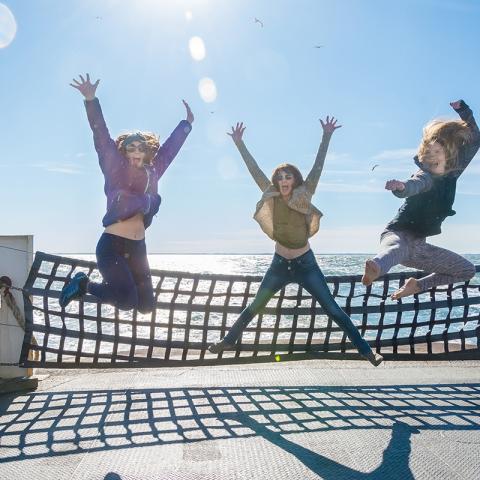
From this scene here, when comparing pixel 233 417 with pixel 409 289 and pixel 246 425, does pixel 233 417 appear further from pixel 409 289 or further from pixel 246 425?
pixel 409 289

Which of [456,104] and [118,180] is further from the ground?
[456,104]

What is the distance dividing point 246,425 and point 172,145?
2.38 meters

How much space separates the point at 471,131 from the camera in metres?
4.34

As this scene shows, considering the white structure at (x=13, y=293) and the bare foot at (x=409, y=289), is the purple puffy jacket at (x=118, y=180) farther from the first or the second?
the bare foot at (x=409, y=289)

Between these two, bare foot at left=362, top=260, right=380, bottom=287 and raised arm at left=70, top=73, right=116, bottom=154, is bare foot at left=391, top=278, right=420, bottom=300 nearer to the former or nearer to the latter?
bare foot at left=362, top=260, right=380, bottom=287

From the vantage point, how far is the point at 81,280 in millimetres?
4453

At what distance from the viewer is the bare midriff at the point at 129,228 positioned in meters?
4.31

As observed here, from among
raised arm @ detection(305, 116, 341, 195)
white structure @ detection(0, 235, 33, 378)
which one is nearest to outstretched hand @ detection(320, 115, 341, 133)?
raised arm @ detection(305, 116, 341, 195)

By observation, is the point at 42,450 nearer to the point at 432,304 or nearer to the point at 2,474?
the point at 2,474

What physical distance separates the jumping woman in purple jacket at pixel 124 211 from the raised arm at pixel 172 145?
0.02m

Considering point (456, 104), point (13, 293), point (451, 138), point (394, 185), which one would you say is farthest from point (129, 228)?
point (456, 104)

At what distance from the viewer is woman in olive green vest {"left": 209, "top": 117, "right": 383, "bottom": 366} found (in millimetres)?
4566

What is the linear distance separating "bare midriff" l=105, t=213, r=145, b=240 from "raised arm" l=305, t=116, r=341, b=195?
1.45 metres

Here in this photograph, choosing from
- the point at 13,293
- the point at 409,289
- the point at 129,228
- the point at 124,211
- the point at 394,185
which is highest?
the point at 394,185
